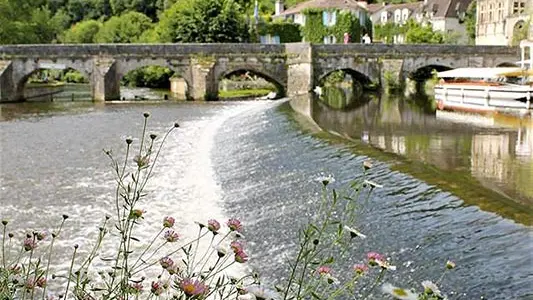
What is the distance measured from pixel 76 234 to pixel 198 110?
21.9 m

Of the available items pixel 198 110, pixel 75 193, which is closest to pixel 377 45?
pixel 198 110

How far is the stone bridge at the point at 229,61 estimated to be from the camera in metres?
39.6

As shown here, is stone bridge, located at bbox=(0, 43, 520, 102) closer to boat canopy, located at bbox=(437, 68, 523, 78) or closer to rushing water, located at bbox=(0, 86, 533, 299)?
boat canopy, located at bbox=(437, 68, 523, 78)

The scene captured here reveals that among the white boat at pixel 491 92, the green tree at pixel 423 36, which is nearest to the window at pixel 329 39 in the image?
the green tree at pixel 423 36

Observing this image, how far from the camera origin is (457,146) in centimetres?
1582

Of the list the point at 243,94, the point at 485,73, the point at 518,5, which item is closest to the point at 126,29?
the point at 243,94

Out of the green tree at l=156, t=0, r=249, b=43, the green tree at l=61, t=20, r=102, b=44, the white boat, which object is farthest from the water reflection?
the green tree at l=61, t=20, r=102, b=44

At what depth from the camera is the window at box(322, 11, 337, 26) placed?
59656 mm

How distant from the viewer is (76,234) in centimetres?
1073

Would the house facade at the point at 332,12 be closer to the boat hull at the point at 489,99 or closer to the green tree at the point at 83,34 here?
the boat hull at the point at 489,99

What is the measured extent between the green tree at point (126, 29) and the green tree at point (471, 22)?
106 ft

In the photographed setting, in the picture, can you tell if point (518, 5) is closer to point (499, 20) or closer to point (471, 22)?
point (499, 20)

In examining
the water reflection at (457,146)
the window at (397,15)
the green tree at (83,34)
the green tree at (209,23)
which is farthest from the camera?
the window at (397,15)

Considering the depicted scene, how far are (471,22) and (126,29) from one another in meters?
34.5
